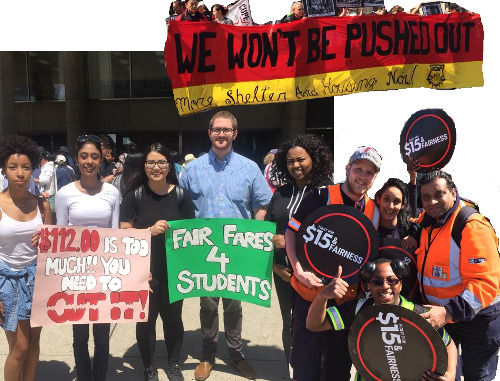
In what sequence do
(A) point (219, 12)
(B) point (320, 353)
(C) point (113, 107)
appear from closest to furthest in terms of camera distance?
1. (B) point (320, 353)
2. (A) point (219, 12)
3. (C) point (113, 107)

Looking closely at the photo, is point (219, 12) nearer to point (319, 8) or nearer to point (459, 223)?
point (319, 8)

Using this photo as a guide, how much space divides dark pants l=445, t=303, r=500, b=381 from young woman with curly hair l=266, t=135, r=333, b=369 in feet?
3.80

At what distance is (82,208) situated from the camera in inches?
128

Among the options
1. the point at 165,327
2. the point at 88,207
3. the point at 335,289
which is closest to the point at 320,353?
the point at 335,289

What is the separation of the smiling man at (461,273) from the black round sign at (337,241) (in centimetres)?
34

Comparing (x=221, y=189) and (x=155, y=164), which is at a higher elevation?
(x=155, y=164)

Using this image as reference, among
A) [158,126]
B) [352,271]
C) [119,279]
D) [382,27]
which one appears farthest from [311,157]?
[158,126]

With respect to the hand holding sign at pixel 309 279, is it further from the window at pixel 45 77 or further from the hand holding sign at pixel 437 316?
the window at pixel 45 77

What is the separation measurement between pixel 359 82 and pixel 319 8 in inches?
32.6

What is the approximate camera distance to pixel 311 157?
3.36 m

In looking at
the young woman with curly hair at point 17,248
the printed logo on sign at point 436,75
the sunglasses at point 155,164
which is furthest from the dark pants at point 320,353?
the printed logo on sign at point 436,75

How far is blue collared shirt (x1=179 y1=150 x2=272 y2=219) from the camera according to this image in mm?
3709

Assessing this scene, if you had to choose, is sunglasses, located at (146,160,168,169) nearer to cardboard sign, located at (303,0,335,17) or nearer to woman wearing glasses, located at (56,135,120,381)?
woman wearing glasses, located at (56,135,120,381)

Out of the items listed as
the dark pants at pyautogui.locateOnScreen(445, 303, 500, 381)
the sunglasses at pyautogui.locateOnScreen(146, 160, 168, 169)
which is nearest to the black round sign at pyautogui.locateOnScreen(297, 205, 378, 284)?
the dark pants at pyautogui.locateOnScreen(445, 303, 500, 381)
